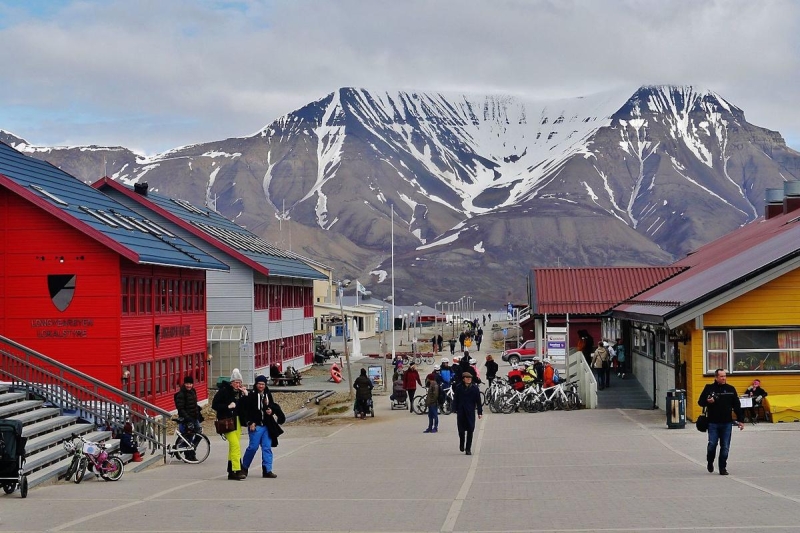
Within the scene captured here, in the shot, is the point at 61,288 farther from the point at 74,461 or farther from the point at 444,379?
the point at 74,461

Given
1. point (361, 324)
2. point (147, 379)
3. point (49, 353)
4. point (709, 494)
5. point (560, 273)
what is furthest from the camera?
point (361, 324)

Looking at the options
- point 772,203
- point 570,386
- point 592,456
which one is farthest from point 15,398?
point 772,203

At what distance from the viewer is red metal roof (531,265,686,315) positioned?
5953 centimetres

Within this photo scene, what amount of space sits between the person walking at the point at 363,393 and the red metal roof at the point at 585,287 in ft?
84.5

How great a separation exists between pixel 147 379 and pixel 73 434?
12973mm

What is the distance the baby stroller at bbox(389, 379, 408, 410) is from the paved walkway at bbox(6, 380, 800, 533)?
1127 centimetres

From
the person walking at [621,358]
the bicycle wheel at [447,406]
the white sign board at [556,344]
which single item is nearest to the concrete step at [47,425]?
the bicycle wheel at [447,406]

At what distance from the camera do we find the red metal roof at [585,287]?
2344 inches

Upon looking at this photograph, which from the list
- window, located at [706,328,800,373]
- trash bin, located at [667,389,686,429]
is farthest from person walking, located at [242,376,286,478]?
window, located at [706,328,800,373]

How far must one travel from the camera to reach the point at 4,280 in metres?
31.8

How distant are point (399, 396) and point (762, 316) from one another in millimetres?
14253

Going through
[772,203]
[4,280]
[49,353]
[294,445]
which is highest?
[772,203]

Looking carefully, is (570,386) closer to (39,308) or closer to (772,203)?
(39,308)

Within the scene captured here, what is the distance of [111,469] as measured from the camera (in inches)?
765
